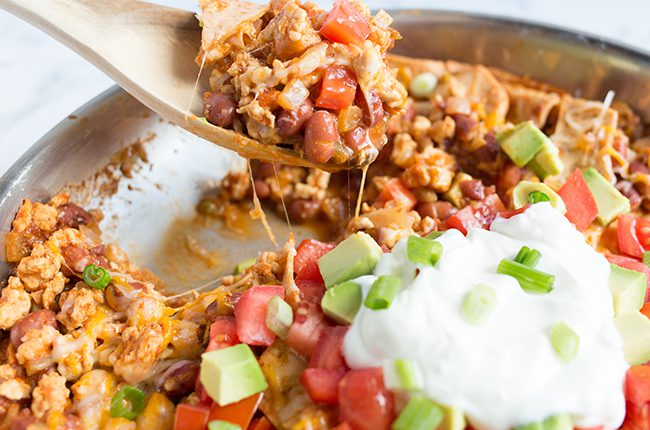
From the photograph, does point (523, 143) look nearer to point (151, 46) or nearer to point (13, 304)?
point (151, 46)

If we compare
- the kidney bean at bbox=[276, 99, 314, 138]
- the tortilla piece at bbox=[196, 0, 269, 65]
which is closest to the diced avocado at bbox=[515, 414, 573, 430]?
the kidney bean at bbox=[276, 99, 314, 138]

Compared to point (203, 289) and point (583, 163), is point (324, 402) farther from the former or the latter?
point (583, 163)

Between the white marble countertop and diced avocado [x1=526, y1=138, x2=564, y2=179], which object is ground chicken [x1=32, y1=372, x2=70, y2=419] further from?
diced avocado [x1=526, y1=138, x2=564, y2=179]

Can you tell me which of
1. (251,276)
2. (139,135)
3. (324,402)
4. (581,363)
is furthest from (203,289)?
(581,363)

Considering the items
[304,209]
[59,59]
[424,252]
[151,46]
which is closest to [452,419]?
[424,252]

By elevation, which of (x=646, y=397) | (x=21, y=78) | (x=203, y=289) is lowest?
(x=203, y=289)

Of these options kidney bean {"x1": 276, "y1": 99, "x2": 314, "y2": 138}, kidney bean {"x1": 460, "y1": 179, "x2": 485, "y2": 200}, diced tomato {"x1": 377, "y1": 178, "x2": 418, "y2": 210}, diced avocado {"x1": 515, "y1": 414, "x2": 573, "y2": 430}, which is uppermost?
kidney bean {"x1": 276, "y1": 99, "x2": 314, "y2": 138}
